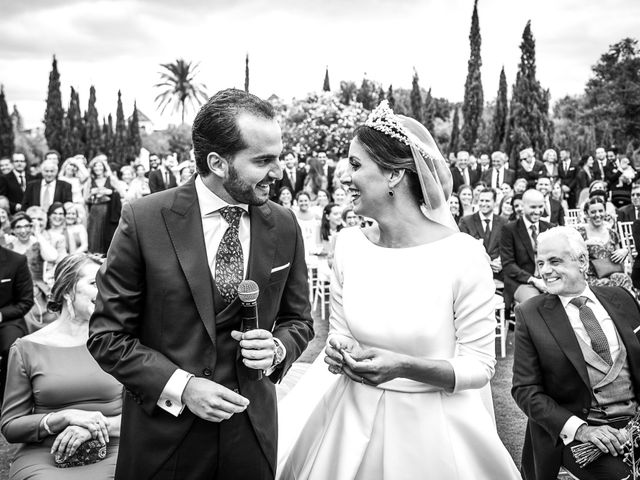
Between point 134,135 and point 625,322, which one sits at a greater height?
point 134,135

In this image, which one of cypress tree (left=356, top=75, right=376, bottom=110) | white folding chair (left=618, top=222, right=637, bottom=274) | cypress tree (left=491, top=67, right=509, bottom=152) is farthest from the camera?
cypress tree (left=491, top=67, right=509, bottom=152)

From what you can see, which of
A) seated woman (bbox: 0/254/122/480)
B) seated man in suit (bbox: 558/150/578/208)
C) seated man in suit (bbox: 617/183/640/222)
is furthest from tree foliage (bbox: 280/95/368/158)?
seated woman (bbox: 0/254/122/480)

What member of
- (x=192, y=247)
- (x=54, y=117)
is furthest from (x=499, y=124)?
(x=192, y=247)

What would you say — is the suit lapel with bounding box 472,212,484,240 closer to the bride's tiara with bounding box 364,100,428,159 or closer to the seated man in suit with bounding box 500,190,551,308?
the seated man in suit with bounding box 500,190,551,308

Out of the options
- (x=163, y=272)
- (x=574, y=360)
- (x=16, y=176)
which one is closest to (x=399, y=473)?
(x=163, y=272)

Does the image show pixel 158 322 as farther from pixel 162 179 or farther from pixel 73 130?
→ pixel 73 130

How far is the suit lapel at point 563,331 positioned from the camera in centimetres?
325

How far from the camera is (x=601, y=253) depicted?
755cm

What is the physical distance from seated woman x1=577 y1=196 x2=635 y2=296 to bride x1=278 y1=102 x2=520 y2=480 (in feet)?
15.8

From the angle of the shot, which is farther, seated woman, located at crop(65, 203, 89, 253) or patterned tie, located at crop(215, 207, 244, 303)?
seated woman, located at crop(65, 203, 89, 253)

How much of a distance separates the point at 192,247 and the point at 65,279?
1586mm

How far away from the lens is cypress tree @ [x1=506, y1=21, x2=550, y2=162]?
1129 inches

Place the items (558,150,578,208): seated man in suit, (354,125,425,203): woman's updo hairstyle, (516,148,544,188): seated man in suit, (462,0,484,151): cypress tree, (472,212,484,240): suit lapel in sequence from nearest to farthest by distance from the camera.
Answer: (354,125,425,203): woman's updo hairstyle < (472,212,484,240): suit lapel < (516,148,544,188): seated man in suit < (558,150,578,208): seated man in suit < (462,0,484,151): cypress tree

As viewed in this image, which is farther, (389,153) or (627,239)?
(627,239)
